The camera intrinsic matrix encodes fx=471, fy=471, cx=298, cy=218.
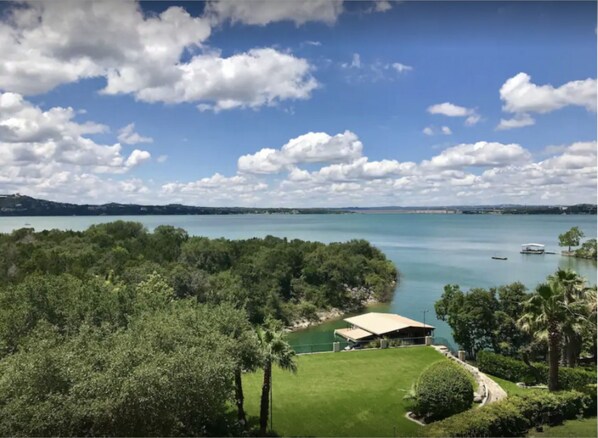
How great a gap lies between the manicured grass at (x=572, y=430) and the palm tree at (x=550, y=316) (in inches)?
80.5

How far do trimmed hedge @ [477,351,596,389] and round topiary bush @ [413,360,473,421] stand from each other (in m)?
5.63

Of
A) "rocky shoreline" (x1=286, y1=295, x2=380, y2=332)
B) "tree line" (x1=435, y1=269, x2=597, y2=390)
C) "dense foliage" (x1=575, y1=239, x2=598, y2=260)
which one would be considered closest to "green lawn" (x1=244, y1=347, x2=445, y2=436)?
"tree line" (x1=435, y1=269, x2=597, y2=390)

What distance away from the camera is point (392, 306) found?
5556cm

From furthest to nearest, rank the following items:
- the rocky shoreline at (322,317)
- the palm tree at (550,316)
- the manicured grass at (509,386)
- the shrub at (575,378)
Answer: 1. the rocky shoreline at (322,317)
2. the manicured grass at (509,386)
3. the shrub at (575,378)
4. the palm tree at (550,316)

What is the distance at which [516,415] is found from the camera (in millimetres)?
17219

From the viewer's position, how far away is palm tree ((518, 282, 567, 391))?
19.3 meters

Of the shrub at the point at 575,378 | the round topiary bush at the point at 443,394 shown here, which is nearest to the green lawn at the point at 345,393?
the round topiary bush at the point at 443,394

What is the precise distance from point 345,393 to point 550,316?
381 inches

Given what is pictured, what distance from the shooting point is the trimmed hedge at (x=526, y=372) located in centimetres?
2158

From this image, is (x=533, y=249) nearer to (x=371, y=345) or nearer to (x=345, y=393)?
(x=371, y=345)

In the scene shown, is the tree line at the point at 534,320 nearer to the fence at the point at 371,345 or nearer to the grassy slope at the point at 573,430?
the grassy slope at the point at 573,430

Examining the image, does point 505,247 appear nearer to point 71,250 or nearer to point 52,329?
point 71,250

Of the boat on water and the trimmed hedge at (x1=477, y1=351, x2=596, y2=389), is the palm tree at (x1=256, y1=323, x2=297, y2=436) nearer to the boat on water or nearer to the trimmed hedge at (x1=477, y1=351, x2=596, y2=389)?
the trimmed hedge at (x1=477, y1=351, x2=596, y2=389)

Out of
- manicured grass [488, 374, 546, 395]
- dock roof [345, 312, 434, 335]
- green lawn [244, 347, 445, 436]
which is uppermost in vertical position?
dock roof [345, 312, 434, 335]
